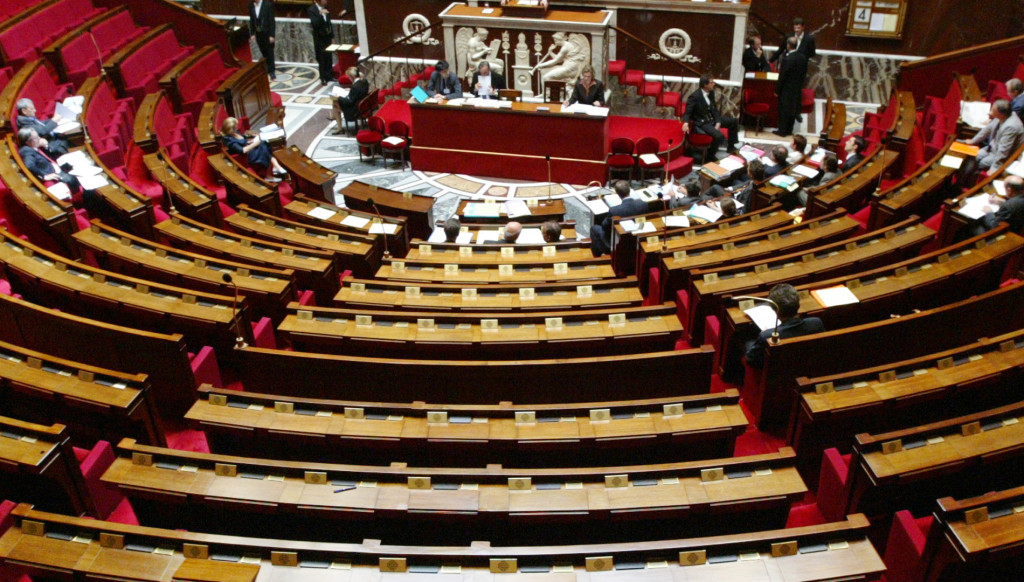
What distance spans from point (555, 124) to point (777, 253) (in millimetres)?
4574

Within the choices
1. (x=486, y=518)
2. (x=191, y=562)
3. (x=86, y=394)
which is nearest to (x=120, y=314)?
(x=86, y=394)

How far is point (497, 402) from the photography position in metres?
4.74

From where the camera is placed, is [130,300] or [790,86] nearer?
[130,300]

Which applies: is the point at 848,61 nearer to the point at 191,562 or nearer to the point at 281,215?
the point at 281,215

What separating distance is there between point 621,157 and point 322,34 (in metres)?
6.76

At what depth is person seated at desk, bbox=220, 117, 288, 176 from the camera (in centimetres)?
905

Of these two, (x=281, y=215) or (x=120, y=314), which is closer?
(x=120, y=314)

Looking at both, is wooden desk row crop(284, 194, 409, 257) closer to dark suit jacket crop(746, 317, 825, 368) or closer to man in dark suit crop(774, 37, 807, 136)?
dark suit jacket crop(746, 317, 825, 368)

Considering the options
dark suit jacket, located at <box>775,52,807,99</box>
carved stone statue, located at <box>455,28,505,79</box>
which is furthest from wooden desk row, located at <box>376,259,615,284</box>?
dark suit jacket, located at <box>775,52,807,99</box>

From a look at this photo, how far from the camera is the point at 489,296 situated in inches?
223

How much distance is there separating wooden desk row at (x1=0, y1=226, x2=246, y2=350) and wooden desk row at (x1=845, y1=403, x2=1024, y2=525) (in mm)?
3774

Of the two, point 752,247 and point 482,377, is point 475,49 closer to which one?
point 752,247

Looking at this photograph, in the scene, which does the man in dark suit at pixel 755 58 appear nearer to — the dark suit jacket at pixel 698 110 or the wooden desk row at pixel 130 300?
the dark suit jacket at pixel 698 110

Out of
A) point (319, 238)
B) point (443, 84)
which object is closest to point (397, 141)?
point (443, 84)
